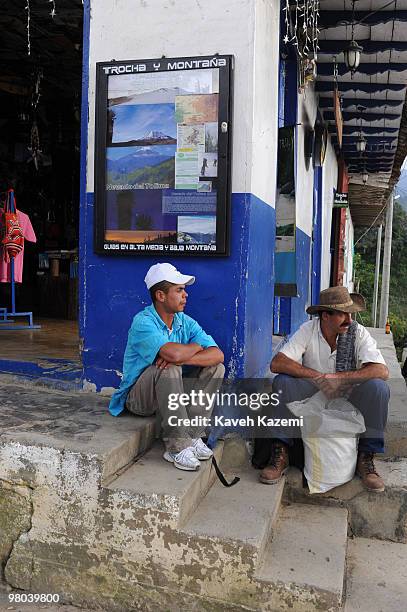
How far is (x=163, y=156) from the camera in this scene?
384cm

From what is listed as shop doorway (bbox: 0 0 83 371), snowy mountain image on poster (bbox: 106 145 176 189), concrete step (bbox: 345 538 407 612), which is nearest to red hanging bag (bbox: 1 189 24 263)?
shop doorway (bbox: 0 0 83 371)

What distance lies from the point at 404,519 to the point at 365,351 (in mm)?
999

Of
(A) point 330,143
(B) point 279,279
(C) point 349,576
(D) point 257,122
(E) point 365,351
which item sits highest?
(A) point 330,143

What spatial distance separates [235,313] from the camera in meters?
3.74

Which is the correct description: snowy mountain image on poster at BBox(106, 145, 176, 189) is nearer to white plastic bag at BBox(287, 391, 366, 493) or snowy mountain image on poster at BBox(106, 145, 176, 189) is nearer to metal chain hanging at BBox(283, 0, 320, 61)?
white plastic bag at BBox(287, 391, 366, 493)

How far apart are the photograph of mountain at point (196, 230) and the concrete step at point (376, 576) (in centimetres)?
202

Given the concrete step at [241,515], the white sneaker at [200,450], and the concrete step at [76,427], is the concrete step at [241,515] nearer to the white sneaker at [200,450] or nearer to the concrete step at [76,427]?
the white sneaker at [200,450]

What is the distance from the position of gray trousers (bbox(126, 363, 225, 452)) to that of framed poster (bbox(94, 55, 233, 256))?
2.65ft

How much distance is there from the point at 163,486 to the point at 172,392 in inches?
20.0

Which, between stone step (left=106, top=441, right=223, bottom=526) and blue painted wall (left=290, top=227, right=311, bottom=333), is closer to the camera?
stone step (left=106, top=441, right=223, bottom=526)

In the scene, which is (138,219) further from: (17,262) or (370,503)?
(17,262)

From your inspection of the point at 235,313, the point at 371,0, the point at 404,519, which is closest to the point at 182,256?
the point at 235,313

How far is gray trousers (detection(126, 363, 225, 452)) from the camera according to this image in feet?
10.4

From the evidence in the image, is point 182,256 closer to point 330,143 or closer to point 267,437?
point 267,437
